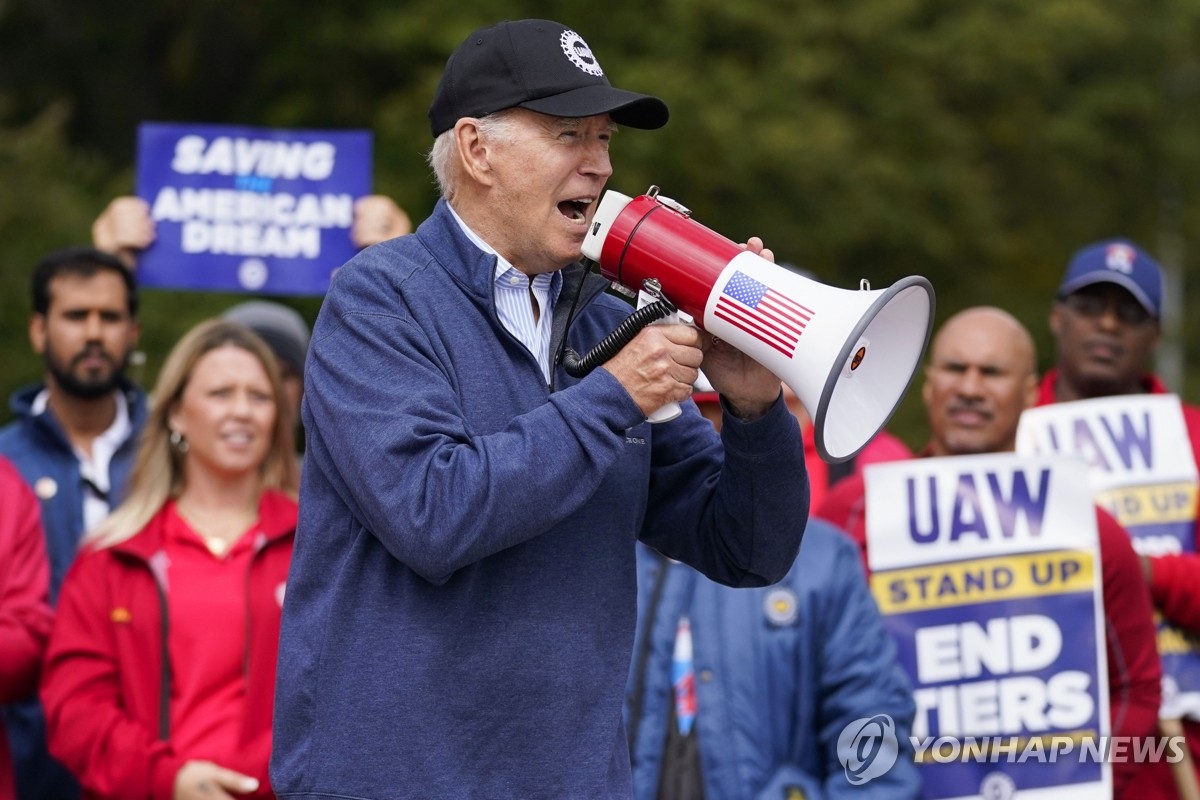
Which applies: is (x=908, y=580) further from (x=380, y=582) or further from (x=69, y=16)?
(x=69, y=16)

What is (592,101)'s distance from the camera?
3.09 m

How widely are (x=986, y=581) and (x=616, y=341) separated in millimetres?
2355

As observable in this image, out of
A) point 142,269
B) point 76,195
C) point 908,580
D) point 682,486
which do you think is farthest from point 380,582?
point 76,195

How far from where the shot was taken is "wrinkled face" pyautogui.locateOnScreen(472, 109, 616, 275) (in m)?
3.14

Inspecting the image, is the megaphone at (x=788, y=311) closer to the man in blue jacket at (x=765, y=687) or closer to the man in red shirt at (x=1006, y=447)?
the man in blue jacket at (x=765, y=687)

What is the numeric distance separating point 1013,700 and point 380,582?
8.53 ft

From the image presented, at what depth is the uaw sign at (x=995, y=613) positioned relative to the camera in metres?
4.93

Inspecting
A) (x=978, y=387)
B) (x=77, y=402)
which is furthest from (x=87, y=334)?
(x=978, y=387)

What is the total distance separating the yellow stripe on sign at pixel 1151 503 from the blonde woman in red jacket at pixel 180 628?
8.58 ft

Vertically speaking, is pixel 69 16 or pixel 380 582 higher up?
pixel 69 16

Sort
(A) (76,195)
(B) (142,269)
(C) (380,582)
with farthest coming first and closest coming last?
(A) (76,195), (B) (142,269), (C) (380,582)

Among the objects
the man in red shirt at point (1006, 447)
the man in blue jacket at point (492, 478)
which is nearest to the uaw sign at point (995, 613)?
the man in red shirt at point (1006, 447)

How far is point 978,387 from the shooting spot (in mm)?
5617

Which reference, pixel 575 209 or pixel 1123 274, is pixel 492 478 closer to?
pixel 575 209
